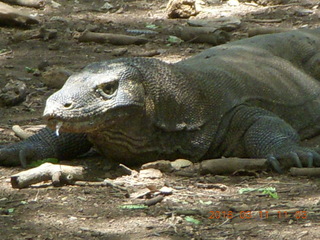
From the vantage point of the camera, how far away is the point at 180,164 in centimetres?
529

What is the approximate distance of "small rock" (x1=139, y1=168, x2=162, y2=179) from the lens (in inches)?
199

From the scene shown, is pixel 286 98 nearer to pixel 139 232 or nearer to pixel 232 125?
pixel 232 125

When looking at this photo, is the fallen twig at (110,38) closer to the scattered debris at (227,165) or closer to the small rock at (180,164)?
the small rock at (180,164)

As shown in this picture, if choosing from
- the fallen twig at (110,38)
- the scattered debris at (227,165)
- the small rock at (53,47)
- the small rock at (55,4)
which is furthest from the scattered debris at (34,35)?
the scattered debris at (227,165)

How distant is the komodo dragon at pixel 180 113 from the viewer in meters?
4.94

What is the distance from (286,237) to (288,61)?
3.09 metres

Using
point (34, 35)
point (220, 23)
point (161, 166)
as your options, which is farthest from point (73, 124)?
point (220, 23)

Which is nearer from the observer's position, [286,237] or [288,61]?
[286,237]

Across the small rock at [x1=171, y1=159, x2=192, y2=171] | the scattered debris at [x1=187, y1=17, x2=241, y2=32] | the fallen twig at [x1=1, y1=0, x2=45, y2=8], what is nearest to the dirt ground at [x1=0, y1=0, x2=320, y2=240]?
the small rock at [x1=171, y1=159, x2=192, y2=171]

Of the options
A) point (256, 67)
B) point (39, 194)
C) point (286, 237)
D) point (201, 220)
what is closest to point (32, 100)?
point (256, 67)

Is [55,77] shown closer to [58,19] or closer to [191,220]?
[58,19]

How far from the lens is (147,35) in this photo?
9.37 metres

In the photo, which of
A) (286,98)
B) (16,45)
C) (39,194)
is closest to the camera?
(39,194)

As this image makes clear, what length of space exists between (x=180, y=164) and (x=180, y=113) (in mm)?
372
